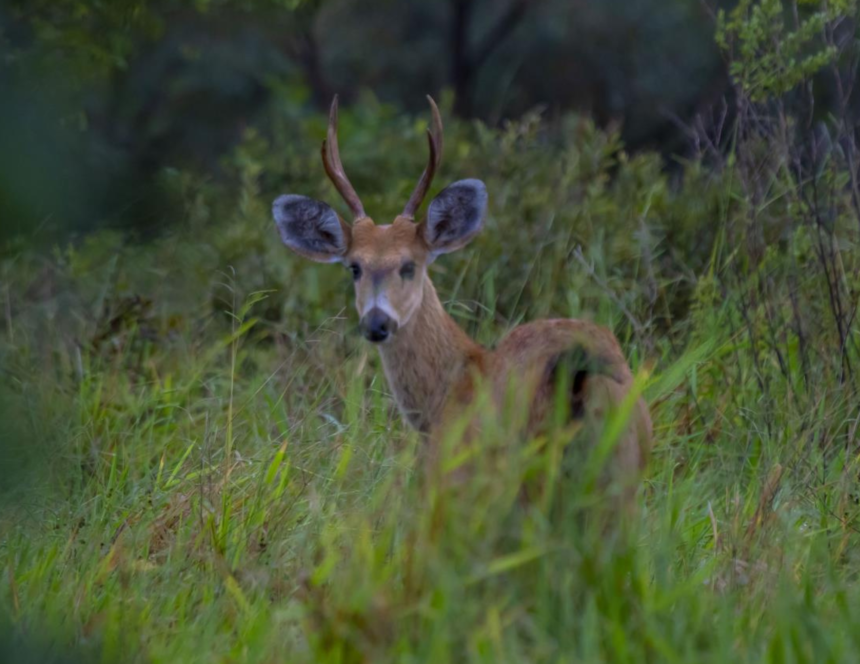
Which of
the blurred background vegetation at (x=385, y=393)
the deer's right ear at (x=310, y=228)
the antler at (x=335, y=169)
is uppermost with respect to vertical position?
the antler at (x=335, y=169)

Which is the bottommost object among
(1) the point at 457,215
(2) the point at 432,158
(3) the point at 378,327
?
(3) the point at 378,327

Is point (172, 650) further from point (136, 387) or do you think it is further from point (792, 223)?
point (792, 223)

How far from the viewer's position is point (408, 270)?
15.1 ft

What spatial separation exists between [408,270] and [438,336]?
11.0 inches

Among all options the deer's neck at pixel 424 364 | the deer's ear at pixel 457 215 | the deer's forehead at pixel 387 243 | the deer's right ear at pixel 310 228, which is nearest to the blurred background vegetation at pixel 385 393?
the deer's neck at pixel 424 364

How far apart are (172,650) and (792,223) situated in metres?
3.55

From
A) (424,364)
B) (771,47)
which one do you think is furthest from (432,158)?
(771,47)

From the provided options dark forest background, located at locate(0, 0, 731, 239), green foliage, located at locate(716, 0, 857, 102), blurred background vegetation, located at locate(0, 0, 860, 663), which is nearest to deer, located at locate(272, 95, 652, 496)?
blurred background vegetation, located at locate(0, 0, 860, 663)

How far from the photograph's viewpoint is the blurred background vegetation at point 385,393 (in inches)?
95.3

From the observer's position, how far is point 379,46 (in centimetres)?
1526

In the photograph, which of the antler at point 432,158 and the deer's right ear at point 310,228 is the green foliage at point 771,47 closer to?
→ the antler at point 432,158

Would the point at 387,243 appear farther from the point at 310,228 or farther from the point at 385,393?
the point at 385,393

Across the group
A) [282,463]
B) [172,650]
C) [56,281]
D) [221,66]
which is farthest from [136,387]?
[221,66]

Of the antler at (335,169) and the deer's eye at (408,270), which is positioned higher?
the antler at (335,169)
